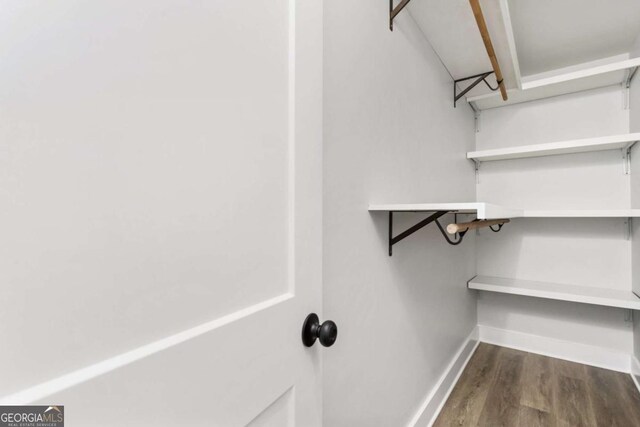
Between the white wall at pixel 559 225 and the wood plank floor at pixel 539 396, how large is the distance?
0.29 m

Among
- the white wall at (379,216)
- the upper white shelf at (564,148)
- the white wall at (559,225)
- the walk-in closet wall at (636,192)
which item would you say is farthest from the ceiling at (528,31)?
the upper white shelf at (564,148)

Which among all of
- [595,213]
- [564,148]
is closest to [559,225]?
[595,213]

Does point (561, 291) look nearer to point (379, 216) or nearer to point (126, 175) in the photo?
point (379, 216)

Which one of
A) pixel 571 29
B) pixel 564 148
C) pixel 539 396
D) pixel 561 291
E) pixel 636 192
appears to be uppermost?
pixel 571 29

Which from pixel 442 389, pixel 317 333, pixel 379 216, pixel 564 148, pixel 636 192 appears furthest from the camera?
pixel 564 148

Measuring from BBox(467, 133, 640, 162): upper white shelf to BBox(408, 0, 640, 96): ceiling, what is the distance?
0.43 metres

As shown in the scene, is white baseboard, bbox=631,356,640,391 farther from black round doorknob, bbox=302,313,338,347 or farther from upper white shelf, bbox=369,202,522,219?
black round doorknob, bbox=302,313,338,347

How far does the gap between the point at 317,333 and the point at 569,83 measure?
234 centimetres

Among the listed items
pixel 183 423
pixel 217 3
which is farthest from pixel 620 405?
pixel 217 3

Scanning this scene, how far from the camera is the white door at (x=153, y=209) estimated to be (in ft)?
0.89

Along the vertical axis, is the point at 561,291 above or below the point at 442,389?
above

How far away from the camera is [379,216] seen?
1.10m

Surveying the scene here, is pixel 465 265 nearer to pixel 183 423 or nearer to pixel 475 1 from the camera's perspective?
pixel 475 1

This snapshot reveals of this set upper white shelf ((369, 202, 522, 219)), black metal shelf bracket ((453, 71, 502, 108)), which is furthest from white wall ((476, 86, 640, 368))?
upper white shelf ((369, 202, 522, 219))
